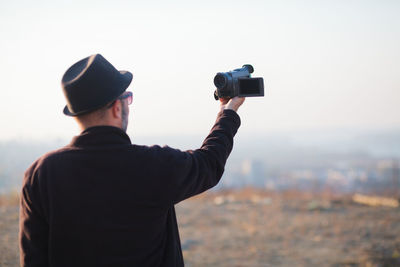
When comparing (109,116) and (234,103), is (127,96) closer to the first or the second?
(109,116)

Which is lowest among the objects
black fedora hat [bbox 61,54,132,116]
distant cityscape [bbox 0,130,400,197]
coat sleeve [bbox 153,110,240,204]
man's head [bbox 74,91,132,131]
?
distant cityscape [bbox 0,130,400,197]

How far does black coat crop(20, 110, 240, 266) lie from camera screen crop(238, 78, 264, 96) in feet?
2.29

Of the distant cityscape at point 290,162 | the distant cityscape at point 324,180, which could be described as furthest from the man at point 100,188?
the distant cityscape at point 324,180

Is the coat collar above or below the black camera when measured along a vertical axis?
below

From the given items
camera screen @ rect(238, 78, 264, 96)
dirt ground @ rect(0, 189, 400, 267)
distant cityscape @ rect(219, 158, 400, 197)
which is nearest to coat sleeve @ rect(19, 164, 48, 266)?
camera screen @ rect(238, 78, 264, 96)

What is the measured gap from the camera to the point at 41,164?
1.83 m

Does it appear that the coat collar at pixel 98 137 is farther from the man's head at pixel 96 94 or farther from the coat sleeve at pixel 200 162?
the coat sleeve at pixel 200 162

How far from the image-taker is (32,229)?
1870 millimetres

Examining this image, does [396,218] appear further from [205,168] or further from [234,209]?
[205,168]

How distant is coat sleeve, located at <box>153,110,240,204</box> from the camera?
1.85 m

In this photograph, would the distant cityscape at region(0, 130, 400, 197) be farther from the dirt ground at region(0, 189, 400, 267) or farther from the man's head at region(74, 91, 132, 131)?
the man's head at region(74, 91, 132, 131)

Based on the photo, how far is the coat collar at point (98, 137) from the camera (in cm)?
183

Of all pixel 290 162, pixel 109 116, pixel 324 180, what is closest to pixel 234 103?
pixel 109 116

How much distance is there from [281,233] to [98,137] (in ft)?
19.9
